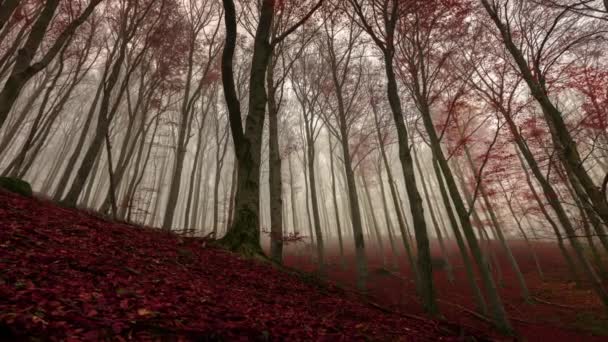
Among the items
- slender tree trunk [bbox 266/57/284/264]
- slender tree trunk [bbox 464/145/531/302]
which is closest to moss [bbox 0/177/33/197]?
slender tree trunk [bbox 266/57/284/264]

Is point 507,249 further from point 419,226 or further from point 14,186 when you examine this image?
point 14,186

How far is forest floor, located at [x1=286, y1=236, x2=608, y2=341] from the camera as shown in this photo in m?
7.98

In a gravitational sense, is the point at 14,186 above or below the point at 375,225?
below

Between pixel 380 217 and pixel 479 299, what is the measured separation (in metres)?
48.2

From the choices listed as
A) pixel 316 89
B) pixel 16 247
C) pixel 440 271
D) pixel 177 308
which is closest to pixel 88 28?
pixel 316 89

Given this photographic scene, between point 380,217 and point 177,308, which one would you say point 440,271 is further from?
point 380,217

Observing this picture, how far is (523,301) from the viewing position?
36.0ft

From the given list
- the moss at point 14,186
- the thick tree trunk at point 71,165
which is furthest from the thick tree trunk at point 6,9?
the thick tree trunk at point 71,165

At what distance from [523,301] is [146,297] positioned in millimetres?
14184

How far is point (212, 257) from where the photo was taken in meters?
4.42

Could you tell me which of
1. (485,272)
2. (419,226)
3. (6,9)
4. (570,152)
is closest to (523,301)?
(485,272)

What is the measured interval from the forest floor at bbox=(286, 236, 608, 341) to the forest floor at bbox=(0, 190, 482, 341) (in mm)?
2925

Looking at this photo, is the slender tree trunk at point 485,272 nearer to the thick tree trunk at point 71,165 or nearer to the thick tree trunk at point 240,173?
the thick tree trunk at point 240,173

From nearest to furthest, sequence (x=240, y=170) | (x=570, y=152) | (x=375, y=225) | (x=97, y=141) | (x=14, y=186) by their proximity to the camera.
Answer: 1. (x=570, y=152)
2. (x=240, y=170)
3. (x=14, y=186)
4. (x=97, y=141)
5. (x=375, y=225)
